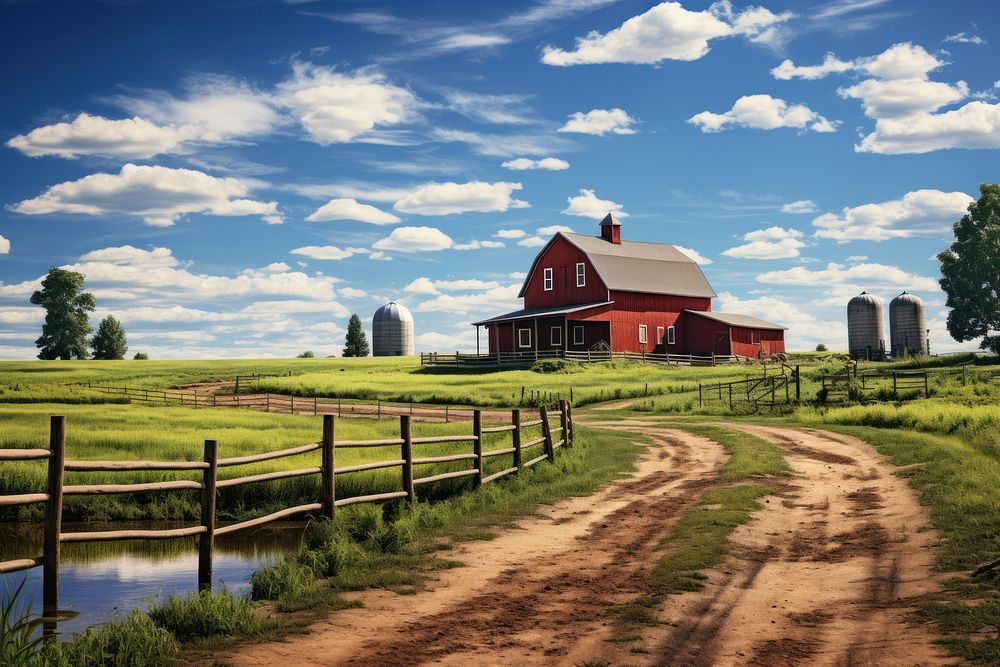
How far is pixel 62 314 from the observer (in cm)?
9831

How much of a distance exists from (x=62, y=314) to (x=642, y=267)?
65634 millimetres

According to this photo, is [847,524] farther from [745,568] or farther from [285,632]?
[285,632]

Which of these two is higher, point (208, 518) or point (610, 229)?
point (610, 229)

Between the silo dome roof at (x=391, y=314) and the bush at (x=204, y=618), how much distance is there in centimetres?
8913

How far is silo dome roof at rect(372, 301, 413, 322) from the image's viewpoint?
321ft

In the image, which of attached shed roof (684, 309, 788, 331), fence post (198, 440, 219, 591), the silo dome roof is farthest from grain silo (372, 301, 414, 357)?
fence post (198, 440, 219, 591)

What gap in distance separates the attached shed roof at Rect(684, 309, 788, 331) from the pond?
56.0 meters

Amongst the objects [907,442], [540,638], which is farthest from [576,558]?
[907,442]

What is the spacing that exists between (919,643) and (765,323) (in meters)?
68.0

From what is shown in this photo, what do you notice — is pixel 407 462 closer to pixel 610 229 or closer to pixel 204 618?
pixel 204 618

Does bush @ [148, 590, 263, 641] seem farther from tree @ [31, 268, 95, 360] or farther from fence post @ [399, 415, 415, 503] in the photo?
tree @ [31, 268, 95, 360]

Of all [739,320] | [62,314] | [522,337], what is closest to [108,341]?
[62,314]

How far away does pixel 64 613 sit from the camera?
1123 cm

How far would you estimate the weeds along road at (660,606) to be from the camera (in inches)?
324
